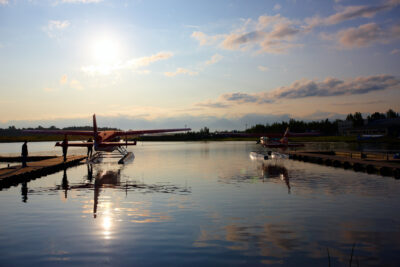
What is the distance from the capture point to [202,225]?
9.95 metres

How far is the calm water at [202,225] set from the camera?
24.3 ft

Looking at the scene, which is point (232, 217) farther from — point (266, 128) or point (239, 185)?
point (266, 128)

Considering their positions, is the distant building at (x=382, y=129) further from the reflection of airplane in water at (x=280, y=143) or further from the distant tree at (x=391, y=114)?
the reflection of airplane in water at (x=280, y=143)

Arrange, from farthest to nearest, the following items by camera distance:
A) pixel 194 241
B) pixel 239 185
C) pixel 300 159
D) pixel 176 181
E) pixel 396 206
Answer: pixel 300 159 < pixel 176 181 < pixel 239 185 < pixel 396 206 < pixel 194 241

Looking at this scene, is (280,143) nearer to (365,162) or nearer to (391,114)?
(365,162)

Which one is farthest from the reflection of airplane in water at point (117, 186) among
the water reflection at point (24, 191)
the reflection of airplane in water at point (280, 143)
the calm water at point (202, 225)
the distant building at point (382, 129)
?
the distant building at point (382, 129)

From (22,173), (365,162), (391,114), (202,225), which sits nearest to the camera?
(202,225)

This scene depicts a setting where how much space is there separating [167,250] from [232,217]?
140 inches

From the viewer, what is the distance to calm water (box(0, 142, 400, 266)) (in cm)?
739

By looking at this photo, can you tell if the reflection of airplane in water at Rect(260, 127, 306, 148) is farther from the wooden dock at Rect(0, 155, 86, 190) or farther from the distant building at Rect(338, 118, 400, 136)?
the distant building at Rect(338, 118, 400, 136)

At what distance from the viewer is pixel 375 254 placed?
7391 mm

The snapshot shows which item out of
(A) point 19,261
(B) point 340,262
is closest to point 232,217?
(B) point 340,262

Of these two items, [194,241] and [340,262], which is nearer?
[340,262]

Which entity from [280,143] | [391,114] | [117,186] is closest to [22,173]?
[117,186]
